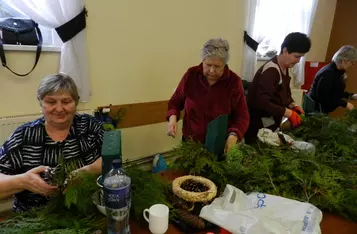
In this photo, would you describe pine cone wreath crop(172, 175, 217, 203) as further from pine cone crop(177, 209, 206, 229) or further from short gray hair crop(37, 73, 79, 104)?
short gray hair crop(37, 73, 79, 104)

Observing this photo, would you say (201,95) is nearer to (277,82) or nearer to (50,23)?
(277,82)

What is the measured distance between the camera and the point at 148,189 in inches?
38.7

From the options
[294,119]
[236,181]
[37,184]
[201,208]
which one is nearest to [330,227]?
[236,181]

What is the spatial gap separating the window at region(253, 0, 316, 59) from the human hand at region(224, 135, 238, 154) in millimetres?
2486

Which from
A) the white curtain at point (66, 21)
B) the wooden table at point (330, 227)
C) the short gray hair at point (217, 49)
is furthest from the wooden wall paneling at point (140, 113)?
the wooden table at point (330, 227)

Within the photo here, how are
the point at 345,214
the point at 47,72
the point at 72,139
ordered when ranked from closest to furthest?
the point at 345,214, the point at 72,139, the point at 47,72

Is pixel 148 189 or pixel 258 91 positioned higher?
pixel 258 91

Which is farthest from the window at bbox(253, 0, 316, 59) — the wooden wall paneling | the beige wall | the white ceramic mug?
the white ceramic mug

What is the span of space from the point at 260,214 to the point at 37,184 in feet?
2.81

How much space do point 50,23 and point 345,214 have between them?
87.4 inches

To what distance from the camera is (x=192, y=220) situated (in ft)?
3.03

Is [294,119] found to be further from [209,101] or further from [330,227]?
[330,227]

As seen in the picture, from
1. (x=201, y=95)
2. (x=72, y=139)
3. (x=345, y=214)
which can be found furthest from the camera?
(x=201, y=95)

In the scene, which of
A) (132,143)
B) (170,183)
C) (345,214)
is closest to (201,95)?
(170,183)
